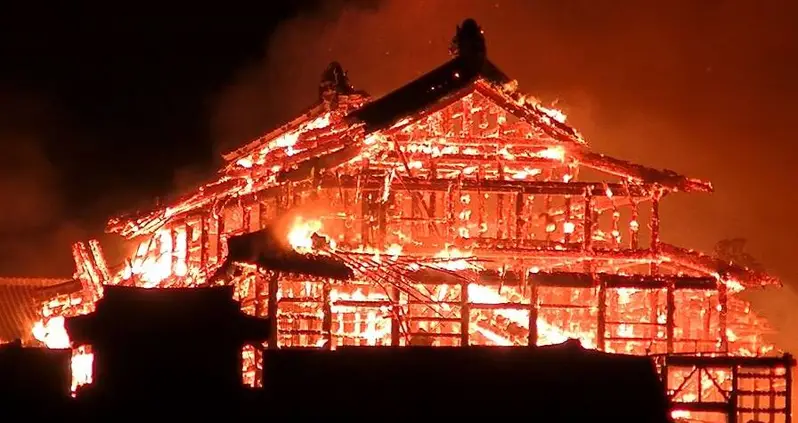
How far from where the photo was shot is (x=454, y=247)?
21938mm

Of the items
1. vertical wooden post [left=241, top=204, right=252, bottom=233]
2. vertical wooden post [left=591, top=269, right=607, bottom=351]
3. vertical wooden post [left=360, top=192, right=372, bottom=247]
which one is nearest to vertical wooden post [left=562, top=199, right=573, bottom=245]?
vertical wooden post [left=591, top=269, right=607, bottom=351]

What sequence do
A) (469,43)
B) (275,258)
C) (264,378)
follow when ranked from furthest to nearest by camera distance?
(469,43) < (275,258) < (264,378)

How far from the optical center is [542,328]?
23.1 m

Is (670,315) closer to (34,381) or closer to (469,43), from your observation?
(469,43)

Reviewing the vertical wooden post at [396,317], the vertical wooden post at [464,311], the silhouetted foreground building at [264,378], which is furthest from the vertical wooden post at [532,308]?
the silhouetted foreground building at [264,378]

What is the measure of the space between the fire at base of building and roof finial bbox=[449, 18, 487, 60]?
0.04 m

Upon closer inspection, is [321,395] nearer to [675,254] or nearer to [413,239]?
[413,239]

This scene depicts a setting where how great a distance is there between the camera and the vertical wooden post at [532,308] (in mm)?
21328

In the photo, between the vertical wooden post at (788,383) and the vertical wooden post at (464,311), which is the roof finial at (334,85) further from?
the vertical wooden post at (788,383)

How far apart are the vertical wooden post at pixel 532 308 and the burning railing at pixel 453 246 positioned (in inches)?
1.0

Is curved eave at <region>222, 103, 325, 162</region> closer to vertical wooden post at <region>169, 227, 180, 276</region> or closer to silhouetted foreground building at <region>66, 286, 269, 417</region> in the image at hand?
vertical wooden post at <region>169, 227, 180, 276</region>

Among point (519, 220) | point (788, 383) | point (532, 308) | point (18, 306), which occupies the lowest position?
point (788, 383)

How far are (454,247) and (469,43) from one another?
4251 mm

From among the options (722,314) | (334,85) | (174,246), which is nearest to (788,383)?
(722,314)
